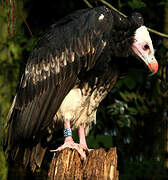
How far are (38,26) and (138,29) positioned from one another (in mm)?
2349

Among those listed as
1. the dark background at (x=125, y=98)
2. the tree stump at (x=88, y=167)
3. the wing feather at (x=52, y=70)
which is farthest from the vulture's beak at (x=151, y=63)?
the tree stump at (x=88, y=167)

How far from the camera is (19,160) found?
438 cm

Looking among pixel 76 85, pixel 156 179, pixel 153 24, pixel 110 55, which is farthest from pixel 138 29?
pixel 156 179

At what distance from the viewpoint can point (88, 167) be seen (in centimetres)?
349

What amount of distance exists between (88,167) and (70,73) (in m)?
1.00

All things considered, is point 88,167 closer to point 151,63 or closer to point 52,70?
point 52,70

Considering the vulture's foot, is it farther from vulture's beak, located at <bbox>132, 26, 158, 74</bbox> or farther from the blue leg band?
vulture's beak, located at <bbox>132, 26, 158, 74</bbox>

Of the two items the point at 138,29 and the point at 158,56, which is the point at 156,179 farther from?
the point at 138,29

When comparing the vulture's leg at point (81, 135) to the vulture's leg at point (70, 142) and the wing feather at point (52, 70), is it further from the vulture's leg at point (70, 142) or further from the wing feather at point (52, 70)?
the wing feather at point (52, 70)

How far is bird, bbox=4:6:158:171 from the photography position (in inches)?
160

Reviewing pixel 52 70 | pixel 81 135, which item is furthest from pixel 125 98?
pixel 52 70

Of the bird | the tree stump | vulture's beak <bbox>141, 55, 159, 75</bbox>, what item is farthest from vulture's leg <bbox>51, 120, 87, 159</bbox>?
vulture's beak <bbox>141, 55, 159, 75</bbox>

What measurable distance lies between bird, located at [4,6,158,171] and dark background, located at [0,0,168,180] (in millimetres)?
761

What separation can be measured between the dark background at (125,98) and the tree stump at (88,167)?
1328mm
